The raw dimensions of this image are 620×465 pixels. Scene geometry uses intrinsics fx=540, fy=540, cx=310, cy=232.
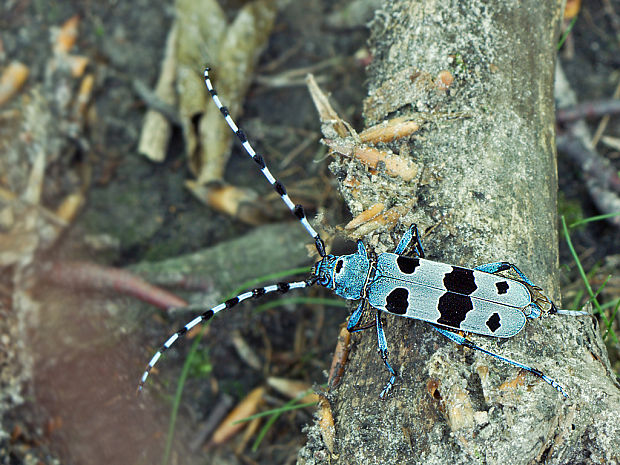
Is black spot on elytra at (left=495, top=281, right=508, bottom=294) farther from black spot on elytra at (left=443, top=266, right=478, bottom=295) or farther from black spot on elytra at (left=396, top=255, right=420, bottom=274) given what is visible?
black spot on elytra at (left=396, top=255, right=420, bottom=274)

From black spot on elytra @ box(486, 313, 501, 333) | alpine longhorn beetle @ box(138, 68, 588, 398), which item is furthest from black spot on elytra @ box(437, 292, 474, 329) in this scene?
black spot on elytra @ box(486, 313, 501, 333)

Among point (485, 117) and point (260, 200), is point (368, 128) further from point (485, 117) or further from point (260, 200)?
point (260, 200)

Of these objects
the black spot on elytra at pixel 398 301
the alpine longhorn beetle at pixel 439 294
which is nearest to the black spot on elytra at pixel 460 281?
the alpine longhorn beetle at pixel 439 294

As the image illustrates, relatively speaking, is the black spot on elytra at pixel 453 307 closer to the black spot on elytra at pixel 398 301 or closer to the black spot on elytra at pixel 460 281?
the black spot on elytra at pixel 460 281

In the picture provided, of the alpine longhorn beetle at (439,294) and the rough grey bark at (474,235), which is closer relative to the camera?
the rough grey bark at (474,235)

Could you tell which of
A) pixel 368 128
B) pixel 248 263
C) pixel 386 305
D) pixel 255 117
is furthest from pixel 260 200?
pixel 386 305

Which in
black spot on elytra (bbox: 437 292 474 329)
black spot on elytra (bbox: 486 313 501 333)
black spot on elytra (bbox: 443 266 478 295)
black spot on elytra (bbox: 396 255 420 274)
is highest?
black spot on elytra (bbox: 396 255 420 274)
